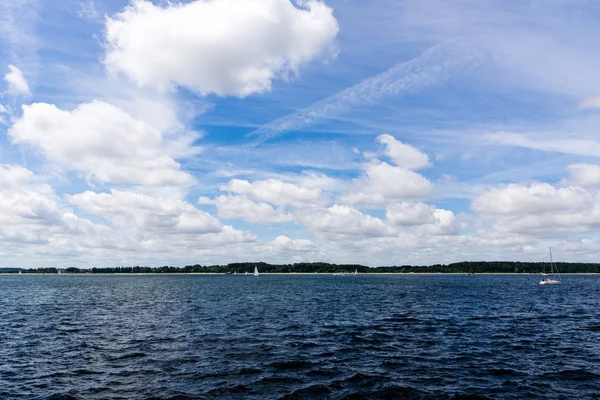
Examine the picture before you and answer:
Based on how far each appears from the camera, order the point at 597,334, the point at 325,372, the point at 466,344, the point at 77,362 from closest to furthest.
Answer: the point at 325,372
the point at 77,362
the point at 466,344
the point at 597,334

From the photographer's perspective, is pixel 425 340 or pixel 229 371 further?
pixel 425 340

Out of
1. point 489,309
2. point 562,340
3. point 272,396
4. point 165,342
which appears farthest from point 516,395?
point 489,309

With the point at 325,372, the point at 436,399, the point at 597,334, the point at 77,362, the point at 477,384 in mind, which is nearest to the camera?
the point at 436,399

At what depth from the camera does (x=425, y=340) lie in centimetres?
4356

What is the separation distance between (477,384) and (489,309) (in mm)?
53799

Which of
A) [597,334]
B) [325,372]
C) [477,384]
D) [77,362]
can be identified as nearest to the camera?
[477,384]

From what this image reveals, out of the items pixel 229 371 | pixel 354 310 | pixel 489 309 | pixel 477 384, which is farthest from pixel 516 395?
pixel 489 309

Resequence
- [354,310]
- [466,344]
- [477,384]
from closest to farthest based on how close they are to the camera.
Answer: [477,384], [466,344], [354,310]

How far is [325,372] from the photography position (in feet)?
101

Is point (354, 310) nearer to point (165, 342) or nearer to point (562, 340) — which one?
point (562, 340)

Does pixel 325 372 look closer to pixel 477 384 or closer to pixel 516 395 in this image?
pixel 477 384

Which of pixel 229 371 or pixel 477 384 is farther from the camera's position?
pixel 229 371

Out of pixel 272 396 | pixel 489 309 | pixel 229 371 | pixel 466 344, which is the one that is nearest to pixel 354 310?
pixel 489 309

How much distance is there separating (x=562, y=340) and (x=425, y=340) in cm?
1557
